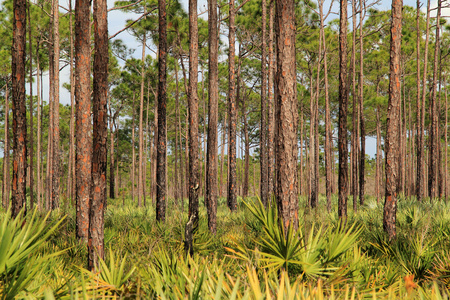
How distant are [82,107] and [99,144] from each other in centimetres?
148

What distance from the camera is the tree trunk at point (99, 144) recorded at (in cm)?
592

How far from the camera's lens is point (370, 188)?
61.9 meters

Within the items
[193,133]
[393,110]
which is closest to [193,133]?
[193,133]

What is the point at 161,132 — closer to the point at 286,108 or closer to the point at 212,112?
the point at 212,112

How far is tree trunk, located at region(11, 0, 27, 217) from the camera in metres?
8.03

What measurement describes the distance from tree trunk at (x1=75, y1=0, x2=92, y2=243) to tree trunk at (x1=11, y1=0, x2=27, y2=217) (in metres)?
1.67

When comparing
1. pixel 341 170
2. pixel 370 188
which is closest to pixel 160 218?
pixel 341 170

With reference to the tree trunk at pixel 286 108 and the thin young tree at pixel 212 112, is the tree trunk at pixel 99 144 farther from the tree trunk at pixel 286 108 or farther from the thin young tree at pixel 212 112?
the thin young tree at pixel 212 112

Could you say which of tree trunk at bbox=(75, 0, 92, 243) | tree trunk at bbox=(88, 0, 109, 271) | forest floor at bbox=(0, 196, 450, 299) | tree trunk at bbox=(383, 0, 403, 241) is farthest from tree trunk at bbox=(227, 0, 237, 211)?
tree trunk at bbox=(88, 0, 109, 271)

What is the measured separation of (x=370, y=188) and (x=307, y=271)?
63.8m

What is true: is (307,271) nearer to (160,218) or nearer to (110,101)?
(160,218)

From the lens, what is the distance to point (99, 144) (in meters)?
6.07

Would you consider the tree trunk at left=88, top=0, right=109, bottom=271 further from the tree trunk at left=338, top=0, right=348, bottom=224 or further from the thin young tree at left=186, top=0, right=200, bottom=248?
the tree trunk at left=338, top=0, right=348, bottom=224

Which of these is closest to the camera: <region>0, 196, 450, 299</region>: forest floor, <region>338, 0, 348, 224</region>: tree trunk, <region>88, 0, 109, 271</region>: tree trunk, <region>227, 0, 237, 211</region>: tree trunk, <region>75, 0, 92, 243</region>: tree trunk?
<region>0, 196, 450, 299</region>: forest floor
